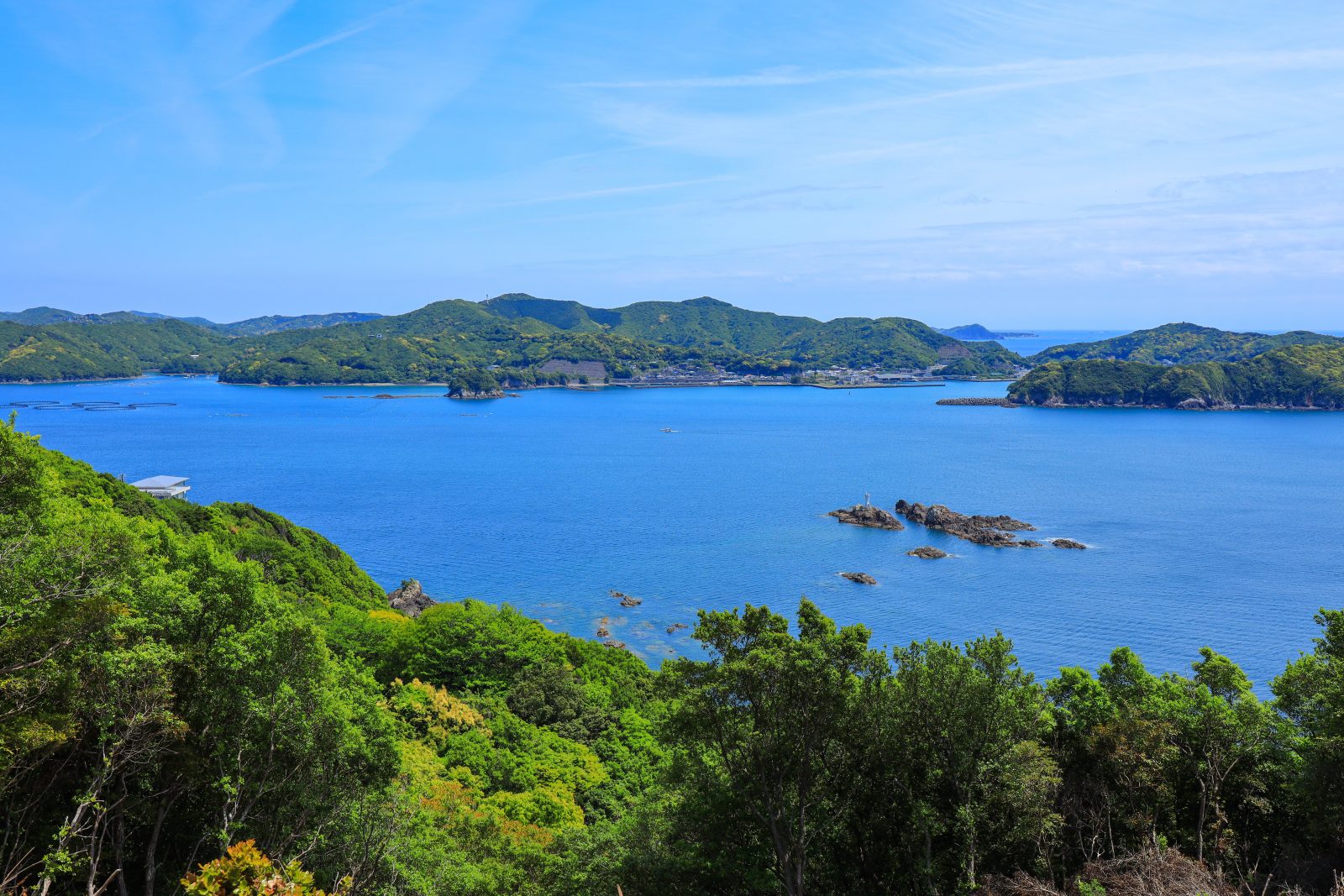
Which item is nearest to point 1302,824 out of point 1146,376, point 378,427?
point 378,427

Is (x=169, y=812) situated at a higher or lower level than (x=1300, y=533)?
higher

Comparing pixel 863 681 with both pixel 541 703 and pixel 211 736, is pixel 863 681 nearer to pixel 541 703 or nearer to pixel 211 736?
pixel 211 736

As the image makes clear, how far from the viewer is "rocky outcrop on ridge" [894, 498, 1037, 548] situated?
225 feet

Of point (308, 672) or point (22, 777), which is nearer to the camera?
point (22, 777)

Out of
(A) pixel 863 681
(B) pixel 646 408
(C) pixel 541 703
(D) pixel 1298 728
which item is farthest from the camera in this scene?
(B) pixel 646 408

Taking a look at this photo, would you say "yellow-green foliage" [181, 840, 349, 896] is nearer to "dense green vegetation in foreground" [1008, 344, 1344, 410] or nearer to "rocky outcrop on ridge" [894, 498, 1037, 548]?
"rocky outcrop on ridge" [894, 498, 1037, 548]

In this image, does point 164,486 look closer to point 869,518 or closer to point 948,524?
point 869,518

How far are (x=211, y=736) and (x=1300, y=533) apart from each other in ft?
276

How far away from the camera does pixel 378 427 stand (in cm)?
15050

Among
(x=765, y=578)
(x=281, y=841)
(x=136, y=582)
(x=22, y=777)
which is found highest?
(x=136, y=582)

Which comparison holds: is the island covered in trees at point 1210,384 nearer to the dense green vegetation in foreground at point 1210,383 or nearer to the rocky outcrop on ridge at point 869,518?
the dense green vegetation in foreground at point 1210,383

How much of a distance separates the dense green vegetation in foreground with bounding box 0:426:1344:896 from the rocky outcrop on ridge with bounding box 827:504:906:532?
5459cm

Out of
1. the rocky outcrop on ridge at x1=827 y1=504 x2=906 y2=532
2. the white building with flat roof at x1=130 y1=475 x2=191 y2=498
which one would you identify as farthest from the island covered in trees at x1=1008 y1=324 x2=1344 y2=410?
the white building with flat roof at x1=130 y1=475 x2=191 y2=498

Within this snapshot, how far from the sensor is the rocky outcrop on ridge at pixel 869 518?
73.9 metres
